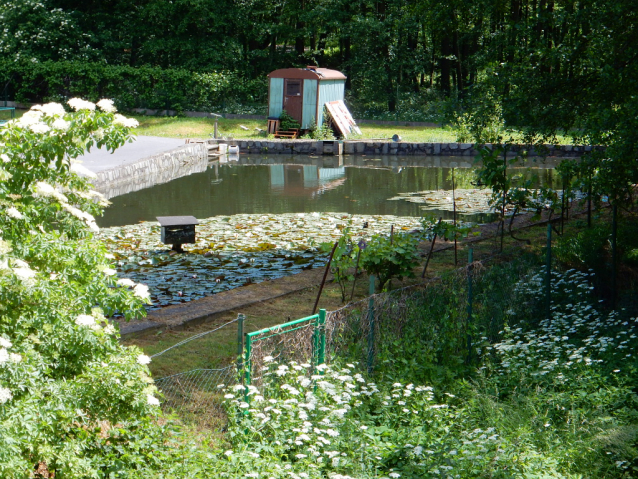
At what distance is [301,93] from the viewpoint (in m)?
28.5

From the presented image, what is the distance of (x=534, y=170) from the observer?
78.3ft

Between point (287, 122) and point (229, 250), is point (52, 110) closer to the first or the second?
point (229, 250)

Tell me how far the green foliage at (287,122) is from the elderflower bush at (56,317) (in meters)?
23.6

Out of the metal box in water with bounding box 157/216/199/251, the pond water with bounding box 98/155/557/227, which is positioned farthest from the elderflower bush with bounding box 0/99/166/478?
the pond water with bounding box 98/155/557/227

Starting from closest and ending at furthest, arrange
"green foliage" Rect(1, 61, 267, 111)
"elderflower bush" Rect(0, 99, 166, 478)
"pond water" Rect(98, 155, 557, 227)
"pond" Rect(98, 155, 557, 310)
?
1. "elderflower bush" Rect(0, 99, 166, 478)
2. "pond" Rect(98, 155, 557, 310)
3. "pond water" Rect(98, 155, 557, 227)
4. "green foliage" Rect(1, 61, 267, 111)

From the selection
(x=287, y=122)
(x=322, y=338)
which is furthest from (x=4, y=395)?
(x=287, y=122)

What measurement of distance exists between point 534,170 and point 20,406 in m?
22.0

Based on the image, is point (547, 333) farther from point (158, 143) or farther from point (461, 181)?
point (158, 143)

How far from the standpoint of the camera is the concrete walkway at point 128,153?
19.9m

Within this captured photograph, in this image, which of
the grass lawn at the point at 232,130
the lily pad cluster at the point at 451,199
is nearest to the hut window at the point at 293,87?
the grass lawn at the point at 232,130

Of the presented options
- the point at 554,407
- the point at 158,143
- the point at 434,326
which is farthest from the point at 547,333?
the point at 158,143

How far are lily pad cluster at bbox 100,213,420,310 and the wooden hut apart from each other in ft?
44.3

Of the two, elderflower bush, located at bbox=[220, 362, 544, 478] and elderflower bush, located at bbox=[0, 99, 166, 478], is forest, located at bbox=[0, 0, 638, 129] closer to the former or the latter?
elderflower bush, located at bbox=[220, 362, 544, 478]

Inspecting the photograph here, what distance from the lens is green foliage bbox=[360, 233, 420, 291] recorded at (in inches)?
353
